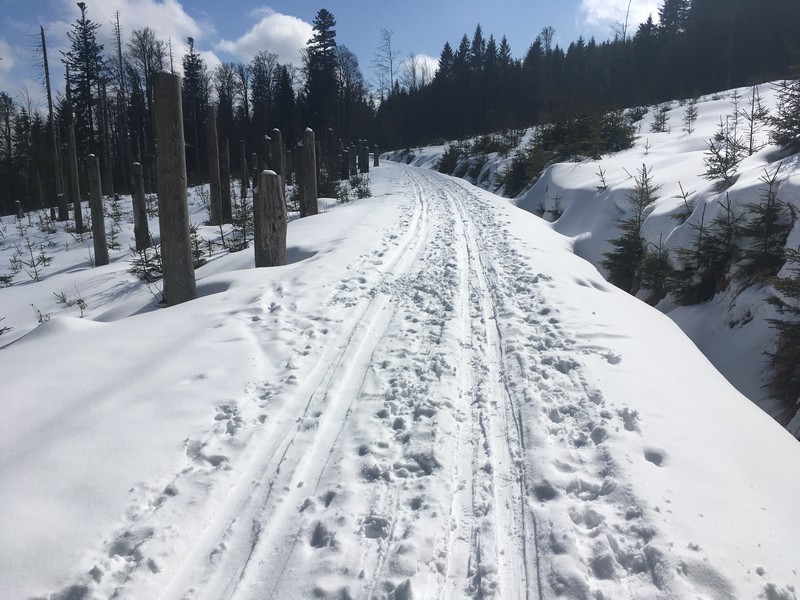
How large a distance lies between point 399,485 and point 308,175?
38.1ft

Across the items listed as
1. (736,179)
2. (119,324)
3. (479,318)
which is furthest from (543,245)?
(119,324)

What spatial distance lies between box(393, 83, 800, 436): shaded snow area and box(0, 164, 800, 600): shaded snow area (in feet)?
2.72

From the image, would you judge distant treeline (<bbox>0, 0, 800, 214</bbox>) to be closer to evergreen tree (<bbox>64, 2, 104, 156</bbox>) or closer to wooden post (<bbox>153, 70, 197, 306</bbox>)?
evergreen tree (<bbox>64, 2, 104, 156</bbox>)

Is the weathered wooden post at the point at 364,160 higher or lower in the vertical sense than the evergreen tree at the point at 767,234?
higher

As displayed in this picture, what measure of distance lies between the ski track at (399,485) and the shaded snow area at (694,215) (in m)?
2.15

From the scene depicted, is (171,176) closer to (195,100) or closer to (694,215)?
(694,215)

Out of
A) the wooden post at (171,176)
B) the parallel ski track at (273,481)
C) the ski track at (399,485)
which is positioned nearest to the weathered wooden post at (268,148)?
the wooden post at (171,176)

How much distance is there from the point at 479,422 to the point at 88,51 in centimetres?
4086

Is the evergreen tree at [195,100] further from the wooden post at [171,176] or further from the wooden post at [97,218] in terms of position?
the wooden post at [171,176]

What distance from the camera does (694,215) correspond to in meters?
7.43

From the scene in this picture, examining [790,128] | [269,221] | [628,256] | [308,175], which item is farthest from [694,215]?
[308,175]

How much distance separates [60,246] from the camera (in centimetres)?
1666

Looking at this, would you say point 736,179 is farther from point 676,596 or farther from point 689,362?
point 676,596

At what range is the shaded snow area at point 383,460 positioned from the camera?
88.7 inches
